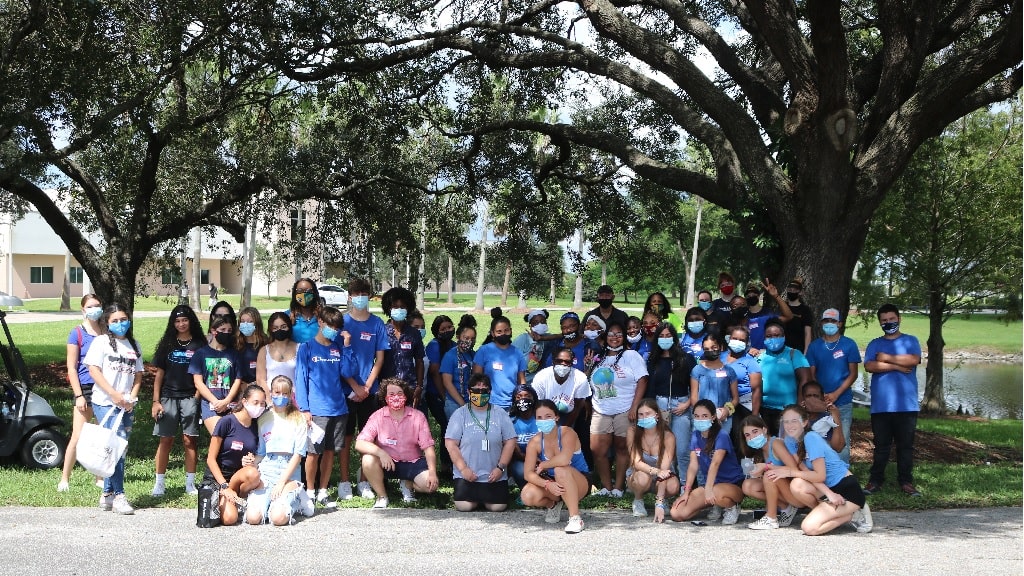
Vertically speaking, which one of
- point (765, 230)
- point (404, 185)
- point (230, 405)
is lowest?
point (230, 405)

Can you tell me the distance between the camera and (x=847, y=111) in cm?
1009

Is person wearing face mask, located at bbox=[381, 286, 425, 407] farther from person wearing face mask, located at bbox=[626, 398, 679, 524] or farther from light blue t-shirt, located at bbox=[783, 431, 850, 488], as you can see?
light blue t-shirt, located at bbox=[783, 431, 850, 488]

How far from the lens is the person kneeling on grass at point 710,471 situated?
7.43 m

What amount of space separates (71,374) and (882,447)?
7.57 m

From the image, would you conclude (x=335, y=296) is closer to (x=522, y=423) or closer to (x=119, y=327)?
(x=119, y=327)

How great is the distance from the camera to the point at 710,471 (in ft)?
24.6

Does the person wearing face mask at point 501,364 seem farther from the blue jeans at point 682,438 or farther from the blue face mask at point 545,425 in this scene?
the blue jeans at point 682,438

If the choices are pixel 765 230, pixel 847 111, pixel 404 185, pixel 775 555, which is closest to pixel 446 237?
pixel 404 185

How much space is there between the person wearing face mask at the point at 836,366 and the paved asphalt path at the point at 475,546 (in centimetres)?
147

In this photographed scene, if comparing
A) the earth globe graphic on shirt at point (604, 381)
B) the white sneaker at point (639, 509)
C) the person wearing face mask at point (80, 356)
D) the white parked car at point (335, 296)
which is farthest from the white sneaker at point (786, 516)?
the white parked car at point (335, 296)

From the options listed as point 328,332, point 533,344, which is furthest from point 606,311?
point 328,332

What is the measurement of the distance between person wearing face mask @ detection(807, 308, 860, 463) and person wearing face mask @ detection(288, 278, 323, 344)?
191 inches

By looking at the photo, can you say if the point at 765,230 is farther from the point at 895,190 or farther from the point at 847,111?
the point at 895,190

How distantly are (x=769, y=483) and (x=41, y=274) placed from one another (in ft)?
190
